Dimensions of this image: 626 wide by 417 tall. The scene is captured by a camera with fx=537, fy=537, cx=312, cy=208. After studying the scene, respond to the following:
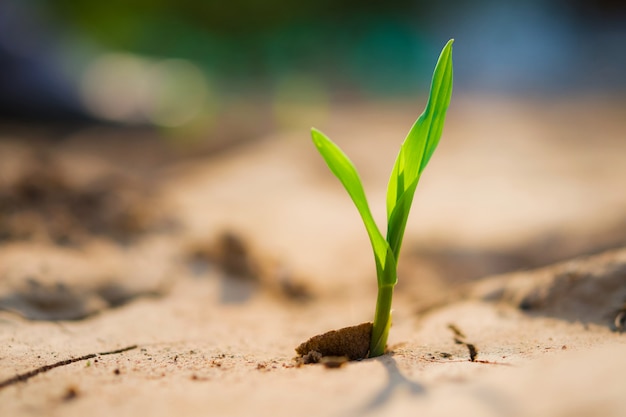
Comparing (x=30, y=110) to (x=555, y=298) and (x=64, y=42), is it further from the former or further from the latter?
(x=555, y=298)

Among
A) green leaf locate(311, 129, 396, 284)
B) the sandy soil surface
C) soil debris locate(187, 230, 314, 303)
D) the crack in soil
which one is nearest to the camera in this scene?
the sandy soil surface

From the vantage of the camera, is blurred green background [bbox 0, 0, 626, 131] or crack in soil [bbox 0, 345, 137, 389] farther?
blurred green background [bbox 0, 0, 626, 131]

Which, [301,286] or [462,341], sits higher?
[301,286]

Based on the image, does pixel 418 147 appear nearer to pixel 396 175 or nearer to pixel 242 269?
pixel 396 175

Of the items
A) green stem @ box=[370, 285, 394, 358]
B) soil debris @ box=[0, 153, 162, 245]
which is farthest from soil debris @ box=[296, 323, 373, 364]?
soil debris @ box=[0, 153, 162, 245]

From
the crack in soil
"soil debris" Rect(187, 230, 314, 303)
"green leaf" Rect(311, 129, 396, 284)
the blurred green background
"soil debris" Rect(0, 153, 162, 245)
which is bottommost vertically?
the crack in soil

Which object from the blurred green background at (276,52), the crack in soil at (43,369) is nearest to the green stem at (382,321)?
the crack in soil at (43,369)

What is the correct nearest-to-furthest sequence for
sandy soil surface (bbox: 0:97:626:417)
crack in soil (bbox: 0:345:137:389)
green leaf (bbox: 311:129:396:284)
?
sandy soil surface (bbox: 0:97:626:417), crack in soil (bbox: 0:345:137:389), green leaf (bbox: 311:129:396:284)

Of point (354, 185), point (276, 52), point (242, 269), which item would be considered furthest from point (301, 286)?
point (276, 52)

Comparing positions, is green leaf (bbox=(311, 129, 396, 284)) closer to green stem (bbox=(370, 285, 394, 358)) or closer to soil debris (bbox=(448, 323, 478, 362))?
green stem (bbox=(370, 285, 394, 358))
